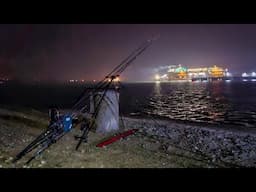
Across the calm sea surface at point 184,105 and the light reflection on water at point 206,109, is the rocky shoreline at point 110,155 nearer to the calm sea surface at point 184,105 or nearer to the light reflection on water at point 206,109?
the calm sea surface at point 184,105

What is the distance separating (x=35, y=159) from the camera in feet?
26.2

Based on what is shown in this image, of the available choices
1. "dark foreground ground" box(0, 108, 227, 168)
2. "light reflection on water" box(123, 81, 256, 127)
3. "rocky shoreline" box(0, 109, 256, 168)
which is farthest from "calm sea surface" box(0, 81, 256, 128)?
"dark foreground ground" box(0, 108, 227, 168)

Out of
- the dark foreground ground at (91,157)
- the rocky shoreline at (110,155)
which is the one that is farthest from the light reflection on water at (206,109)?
the dark foreground ground at (91,157)

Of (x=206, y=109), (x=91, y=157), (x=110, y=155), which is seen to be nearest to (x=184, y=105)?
(x=206, y=109)

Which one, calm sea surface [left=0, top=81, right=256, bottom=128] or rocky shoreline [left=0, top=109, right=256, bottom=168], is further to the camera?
calm sea surface [left=0, top=81, right=256, bottom=128]

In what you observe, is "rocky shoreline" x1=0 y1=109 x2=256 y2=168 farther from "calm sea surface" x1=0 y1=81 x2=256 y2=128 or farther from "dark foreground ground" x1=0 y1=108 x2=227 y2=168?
"calm sea surface" x1=0 y1=81 x2=256 y2=128

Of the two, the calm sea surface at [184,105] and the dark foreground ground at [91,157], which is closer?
the dark foreground ground at [91,157]

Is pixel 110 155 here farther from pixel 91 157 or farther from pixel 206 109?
pixel 206 109

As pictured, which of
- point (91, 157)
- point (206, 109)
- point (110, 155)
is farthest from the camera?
point (206, 109)

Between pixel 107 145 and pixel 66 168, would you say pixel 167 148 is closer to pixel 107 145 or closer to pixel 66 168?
pixel 107 145

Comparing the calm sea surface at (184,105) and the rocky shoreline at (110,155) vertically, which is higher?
the rocky shoreline at (110,155)
